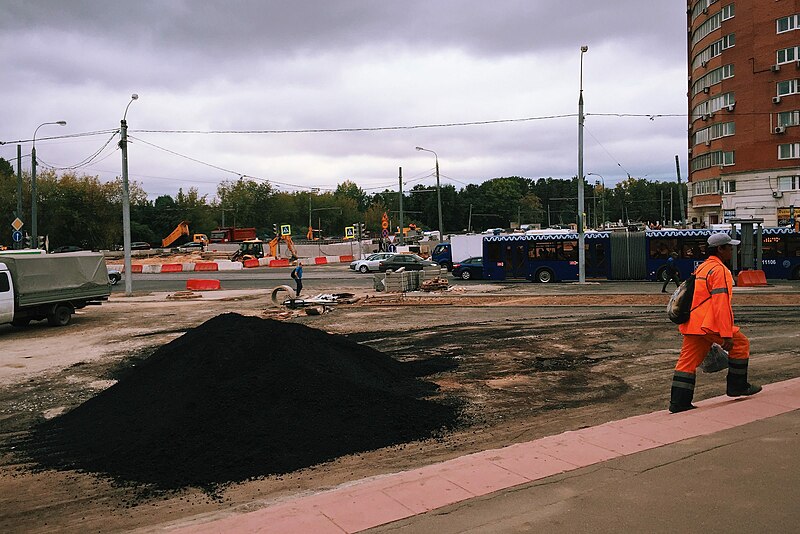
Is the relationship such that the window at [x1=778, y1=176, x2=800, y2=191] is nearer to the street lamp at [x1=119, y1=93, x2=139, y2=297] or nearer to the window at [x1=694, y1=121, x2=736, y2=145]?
the window at [x1=694, y1=121, x2=736, y2=145]

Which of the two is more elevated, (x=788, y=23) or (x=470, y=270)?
(x=788, y=23)

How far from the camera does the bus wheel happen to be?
3572cm

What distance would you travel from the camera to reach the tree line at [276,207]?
253ft

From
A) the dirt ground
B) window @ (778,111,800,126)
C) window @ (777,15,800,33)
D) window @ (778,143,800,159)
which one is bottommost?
the dirt ground

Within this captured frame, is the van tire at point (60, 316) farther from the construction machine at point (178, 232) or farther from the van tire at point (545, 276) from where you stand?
the construction machine at point (178, 232)

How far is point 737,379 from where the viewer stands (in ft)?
24.3

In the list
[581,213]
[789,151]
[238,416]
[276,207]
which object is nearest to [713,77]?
[789,151]

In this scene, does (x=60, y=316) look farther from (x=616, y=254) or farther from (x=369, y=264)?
(x=369, y=264)

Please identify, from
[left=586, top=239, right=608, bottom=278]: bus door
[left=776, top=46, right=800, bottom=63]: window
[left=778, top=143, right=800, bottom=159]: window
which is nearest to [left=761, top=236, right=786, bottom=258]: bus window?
[left=586, top=239, right=608, bottom=278]: bus door

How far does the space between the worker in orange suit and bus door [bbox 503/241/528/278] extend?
28.9 metres

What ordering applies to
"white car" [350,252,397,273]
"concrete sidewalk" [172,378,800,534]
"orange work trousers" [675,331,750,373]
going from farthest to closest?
"white car" [350,252,397,273] < "orange work trousers" [675,331,750,373] < "concrete sidewalk" [172,378,800,534]

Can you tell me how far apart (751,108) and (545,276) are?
3031cm

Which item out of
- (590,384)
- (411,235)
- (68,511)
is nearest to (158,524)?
(68,511)

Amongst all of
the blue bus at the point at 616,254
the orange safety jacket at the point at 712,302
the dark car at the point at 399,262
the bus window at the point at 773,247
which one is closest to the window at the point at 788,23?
the blue bus at the point at 616,254
